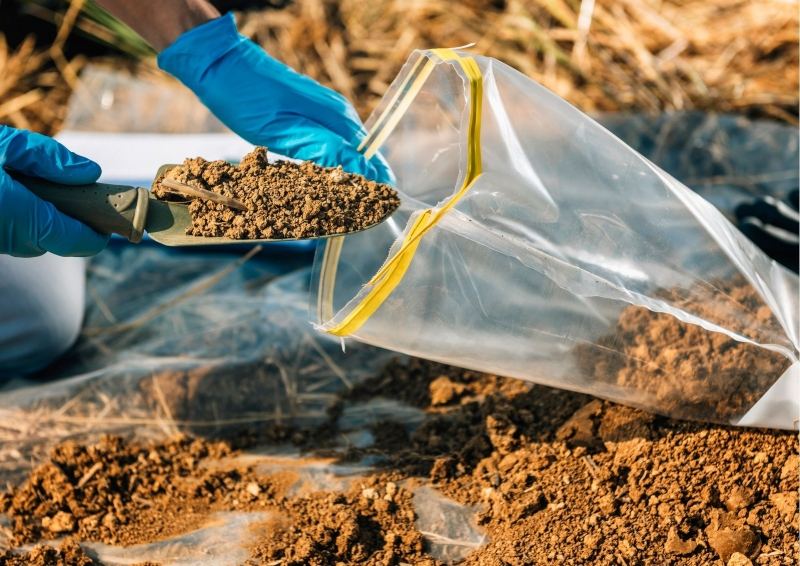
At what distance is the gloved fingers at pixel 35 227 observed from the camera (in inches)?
45.7

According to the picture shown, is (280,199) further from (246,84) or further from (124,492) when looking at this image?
(124,492)

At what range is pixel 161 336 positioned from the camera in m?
1.70

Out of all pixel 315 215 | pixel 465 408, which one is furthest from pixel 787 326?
pixel 315 215

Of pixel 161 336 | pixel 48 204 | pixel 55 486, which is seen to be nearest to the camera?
pixel 48 204

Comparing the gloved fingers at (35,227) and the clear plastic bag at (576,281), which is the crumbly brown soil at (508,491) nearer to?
the clear plastic bag at (576,281)

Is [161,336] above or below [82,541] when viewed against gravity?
above

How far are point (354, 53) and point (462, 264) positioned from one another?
5.20ft

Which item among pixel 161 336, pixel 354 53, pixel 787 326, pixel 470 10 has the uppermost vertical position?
pixel 470 10

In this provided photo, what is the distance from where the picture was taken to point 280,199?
1193 millimetres

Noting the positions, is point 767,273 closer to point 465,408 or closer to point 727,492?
point 727,492

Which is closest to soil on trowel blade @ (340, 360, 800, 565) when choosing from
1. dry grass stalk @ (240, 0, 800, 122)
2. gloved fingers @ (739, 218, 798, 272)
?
gloved fingers @ (739, 218, 798, 272)

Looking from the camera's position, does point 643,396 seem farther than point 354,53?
No

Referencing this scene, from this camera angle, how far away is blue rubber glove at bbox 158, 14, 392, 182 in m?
1.46

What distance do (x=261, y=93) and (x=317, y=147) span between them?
0.50 feet
